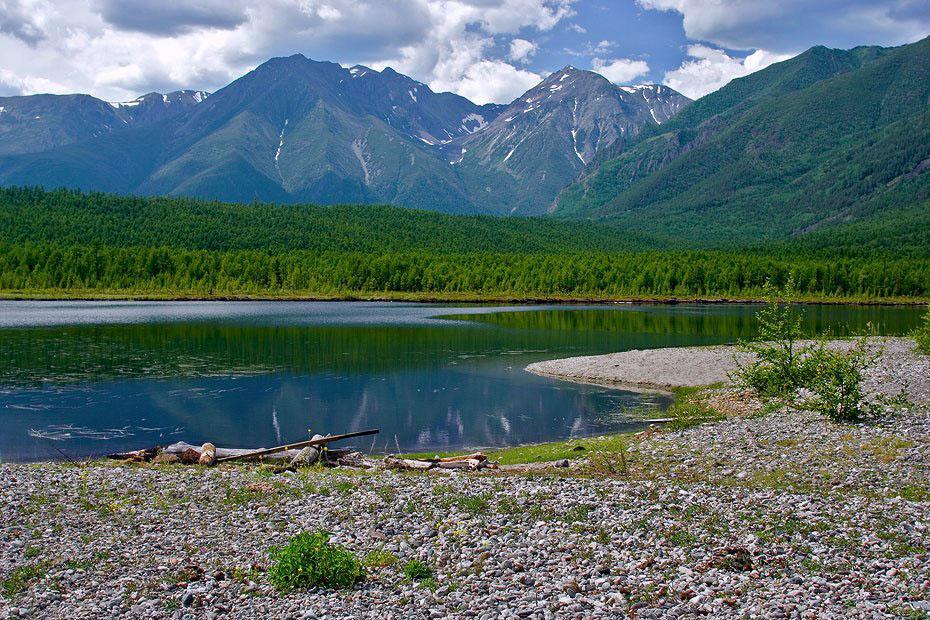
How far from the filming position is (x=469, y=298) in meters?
177

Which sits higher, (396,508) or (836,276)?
(836,276)

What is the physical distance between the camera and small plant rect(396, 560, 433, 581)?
1511 centimetres

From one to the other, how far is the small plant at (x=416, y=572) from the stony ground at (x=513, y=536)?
0.26 m

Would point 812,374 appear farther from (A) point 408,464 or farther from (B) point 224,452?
(B) point 224,452

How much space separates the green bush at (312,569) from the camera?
14.8 metres

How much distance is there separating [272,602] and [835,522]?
12.7m

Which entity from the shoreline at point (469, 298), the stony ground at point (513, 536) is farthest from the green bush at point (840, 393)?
the shoreline at point (469, 298)

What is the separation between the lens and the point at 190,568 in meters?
15.5

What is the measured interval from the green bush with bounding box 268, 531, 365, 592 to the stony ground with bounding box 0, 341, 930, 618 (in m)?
0.31

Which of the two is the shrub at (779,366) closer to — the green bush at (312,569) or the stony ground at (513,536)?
the stony ground at (513,536)

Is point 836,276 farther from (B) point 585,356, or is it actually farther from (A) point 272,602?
(A) point 272,602

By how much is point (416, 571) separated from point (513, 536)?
275 centimetres

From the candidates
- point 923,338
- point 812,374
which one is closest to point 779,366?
point 812,374

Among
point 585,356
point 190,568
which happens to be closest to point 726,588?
point 190,568
